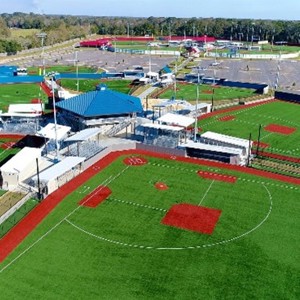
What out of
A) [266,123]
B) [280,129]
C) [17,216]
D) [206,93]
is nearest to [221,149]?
[280,129]

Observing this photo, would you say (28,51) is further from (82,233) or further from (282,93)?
(82,233)

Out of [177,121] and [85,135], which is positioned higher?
[177,121]

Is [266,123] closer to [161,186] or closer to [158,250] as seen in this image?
[161,186]

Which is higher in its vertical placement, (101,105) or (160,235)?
(101,105)

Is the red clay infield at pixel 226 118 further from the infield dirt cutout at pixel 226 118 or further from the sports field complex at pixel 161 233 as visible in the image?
the sports field complex at pixel 161 233

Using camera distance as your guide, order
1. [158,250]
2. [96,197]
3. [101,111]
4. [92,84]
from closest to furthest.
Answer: [158,250], [96,197], [101,111], [92,84]

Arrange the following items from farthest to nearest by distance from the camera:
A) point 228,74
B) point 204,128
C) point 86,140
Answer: point 228,74, point 204,128, point 86,140

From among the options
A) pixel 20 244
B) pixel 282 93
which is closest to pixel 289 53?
pixel 282 93

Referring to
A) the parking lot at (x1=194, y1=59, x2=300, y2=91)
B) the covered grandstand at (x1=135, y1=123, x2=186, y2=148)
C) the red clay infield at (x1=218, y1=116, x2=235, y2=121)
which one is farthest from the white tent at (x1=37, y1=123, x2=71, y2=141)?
the parking lot at (x1=194, y1=59, x2=300, y2=91)
